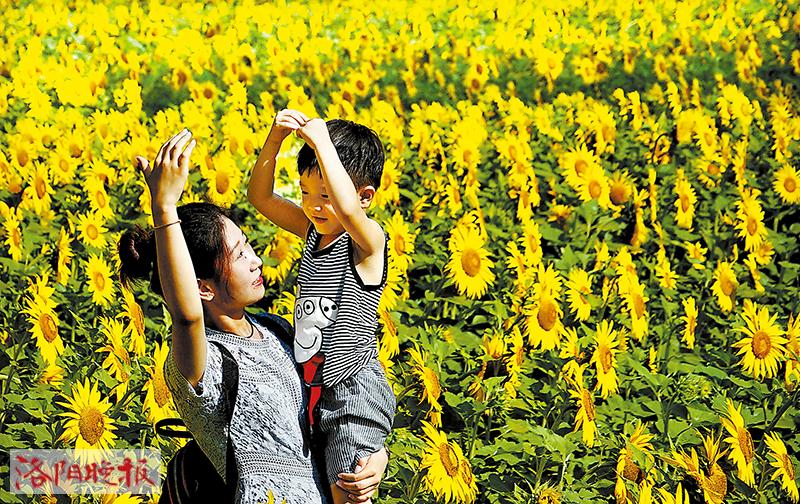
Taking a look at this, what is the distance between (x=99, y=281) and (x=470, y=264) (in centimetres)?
112

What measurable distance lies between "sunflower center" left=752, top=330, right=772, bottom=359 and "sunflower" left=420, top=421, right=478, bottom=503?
114cm

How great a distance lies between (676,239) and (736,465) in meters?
1.95

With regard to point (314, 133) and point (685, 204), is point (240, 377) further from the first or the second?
point (685, 204)

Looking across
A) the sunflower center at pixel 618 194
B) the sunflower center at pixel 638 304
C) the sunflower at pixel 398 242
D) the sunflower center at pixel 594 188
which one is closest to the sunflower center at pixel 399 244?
the sunflower at pixel 398 242

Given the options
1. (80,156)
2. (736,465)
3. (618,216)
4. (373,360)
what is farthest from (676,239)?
(373,360)

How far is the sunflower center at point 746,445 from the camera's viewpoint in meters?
3.00

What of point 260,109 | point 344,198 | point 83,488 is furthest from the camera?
point 260,109

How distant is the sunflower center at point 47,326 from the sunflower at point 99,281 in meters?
0.41

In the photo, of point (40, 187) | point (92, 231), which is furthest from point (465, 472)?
point (40, 187)

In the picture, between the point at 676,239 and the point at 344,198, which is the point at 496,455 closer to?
the point at 344,198

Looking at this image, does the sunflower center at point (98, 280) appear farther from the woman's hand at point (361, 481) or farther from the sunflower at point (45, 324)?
the woman's hand at point (361, 481)

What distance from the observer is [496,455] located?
3.21m

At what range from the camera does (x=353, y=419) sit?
2.42 metres

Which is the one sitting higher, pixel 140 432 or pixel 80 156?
pixel 80 156
